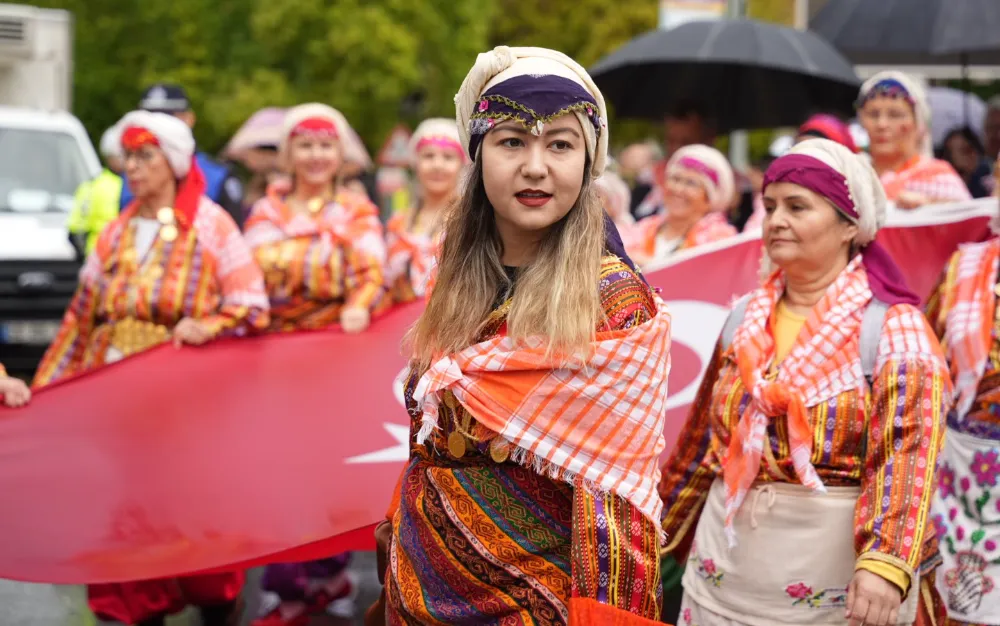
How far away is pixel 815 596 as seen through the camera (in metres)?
3.66

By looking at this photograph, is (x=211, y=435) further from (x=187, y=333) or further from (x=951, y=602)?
(x=951, y=602)

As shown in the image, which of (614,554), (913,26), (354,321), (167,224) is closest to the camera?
(614,554)

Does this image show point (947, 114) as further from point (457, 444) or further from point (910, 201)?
point (457, 444)

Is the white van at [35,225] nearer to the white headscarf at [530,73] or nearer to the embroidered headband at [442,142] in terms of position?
the embroidered headband at [442,142]

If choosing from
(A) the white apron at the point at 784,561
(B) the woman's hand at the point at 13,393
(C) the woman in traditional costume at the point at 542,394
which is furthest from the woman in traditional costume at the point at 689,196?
(C) the woman in traditional costume at the point at 542,394

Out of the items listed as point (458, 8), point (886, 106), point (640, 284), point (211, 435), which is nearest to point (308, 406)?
point (211, 435)

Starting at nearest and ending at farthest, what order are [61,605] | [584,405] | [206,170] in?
[584,405] → [61,605] → [206,170]

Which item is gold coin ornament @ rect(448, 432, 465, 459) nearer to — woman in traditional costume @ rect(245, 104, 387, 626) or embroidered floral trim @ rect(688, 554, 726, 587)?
embroidered floral trim @ rect(688, 554, 726, 587)

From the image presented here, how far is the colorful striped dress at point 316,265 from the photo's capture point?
6625 mm

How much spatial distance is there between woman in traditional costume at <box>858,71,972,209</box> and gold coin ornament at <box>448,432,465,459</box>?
4137mm

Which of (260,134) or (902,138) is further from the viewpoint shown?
(260,134)

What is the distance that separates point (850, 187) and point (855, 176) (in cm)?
5

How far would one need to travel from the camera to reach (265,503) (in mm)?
4852

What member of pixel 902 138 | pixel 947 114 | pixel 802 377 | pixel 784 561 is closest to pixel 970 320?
pixel 802 377
